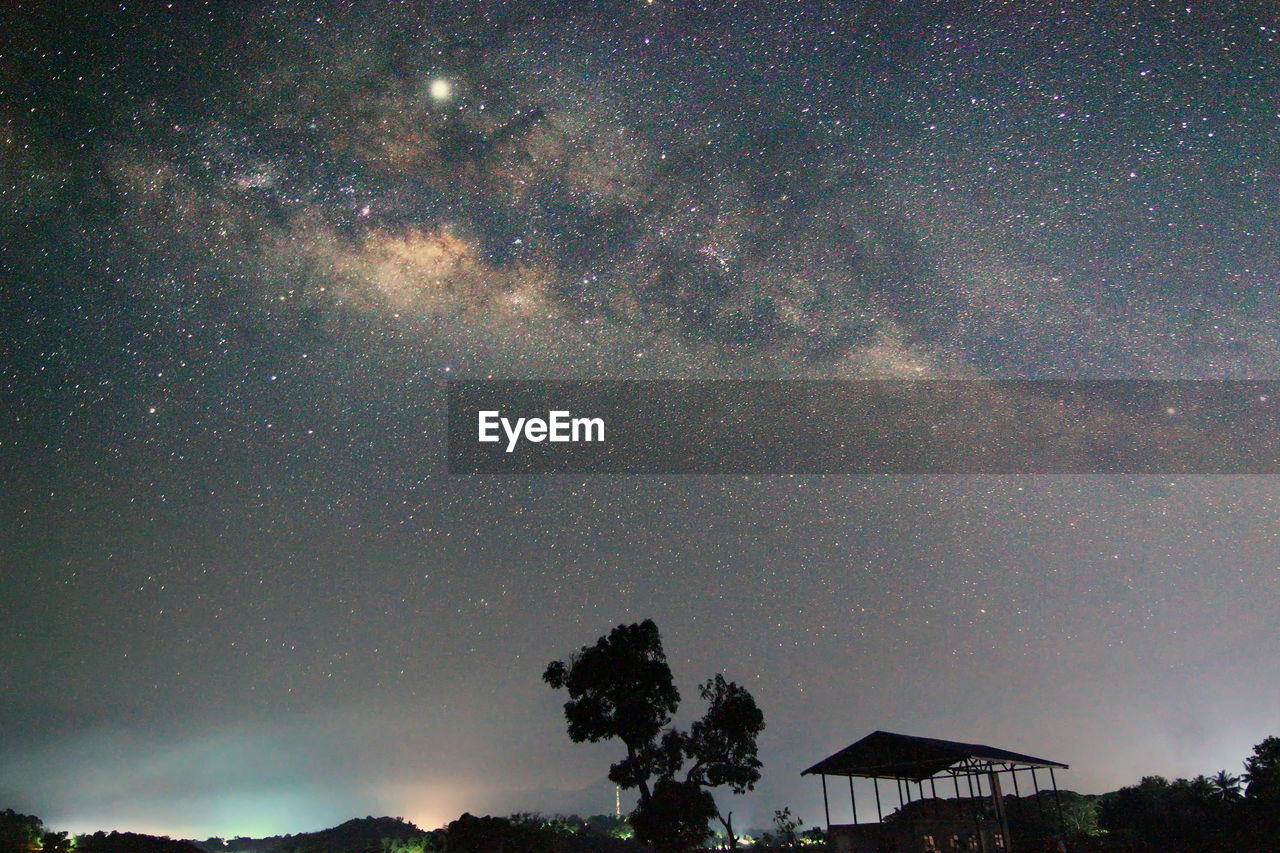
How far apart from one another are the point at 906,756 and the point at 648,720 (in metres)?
11.5

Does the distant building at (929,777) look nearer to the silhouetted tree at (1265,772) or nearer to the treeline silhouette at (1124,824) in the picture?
the treeline silhouette at (1124,824)

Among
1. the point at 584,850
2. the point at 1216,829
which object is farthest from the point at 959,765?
the point at 584,850

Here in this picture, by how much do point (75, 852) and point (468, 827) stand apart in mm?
65657

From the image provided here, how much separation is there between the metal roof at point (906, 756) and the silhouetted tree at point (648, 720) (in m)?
6.97

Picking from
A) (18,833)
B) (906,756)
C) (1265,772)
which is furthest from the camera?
(18,833)

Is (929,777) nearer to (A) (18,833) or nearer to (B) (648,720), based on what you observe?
(B) (648,720)

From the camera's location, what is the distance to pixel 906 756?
82.3ft

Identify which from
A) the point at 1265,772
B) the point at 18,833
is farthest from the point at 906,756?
the point at 18,833

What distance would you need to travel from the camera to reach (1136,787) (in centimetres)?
5162

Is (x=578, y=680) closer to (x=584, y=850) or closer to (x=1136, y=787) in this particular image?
(x=584, y=850)

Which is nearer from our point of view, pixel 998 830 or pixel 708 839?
pixel 998 830

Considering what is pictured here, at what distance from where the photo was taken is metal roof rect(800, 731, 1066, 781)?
2355 cm

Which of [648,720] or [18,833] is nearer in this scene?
[648,720]

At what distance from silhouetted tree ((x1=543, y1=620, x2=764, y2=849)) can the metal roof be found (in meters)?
6.97
